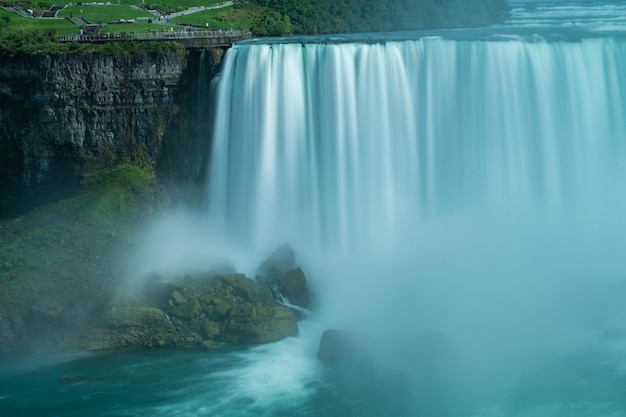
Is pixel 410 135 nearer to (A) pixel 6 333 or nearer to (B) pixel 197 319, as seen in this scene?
(B) pixel 197 319

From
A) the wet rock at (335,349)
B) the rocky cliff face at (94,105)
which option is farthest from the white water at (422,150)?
the wet rock at (335,349)

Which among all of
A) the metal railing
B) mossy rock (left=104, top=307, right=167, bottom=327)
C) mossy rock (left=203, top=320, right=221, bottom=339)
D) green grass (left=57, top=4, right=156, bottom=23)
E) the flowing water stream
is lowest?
mossy rock (left=203, top=320, right=221, bottom=339)

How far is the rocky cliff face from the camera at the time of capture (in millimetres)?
42312

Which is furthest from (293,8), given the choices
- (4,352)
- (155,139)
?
(4,352)

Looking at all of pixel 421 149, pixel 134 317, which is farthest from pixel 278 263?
pixel 421 149

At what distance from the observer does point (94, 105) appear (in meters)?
42.4

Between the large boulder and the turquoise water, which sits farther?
the large boulder

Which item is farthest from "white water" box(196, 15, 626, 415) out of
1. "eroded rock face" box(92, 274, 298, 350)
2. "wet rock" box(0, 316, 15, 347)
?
"wet rock" box(0, 316, 15, 347)

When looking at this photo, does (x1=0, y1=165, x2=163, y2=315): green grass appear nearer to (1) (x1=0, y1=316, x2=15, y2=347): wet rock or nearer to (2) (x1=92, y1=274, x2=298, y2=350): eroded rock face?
(1) (x1=0, y1=316, x2=15, y2=347): wet rock

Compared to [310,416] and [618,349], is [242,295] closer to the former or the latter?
[310,416]

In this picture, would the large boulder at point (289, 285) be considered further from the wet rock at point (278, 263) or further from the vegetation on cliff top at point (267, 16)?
the vegetation on cliff top at point (267, 16)

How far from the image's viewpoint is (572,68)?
41562 millimetres

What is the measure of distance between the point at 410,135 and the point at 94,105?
1440 centimetres

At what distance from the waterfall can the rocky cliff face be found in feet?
8.94
